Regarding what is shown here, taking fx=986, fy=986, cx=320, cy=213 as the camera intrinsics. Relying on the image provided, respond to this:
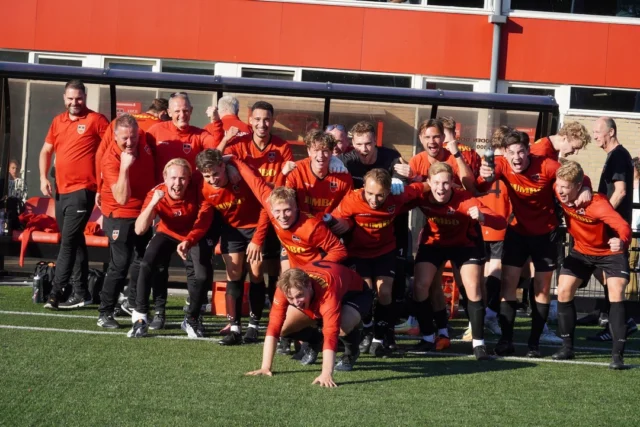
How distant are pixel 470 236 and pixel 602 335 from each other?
2.10 meters

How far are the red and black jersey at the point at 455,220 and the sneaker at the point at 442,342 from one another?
790 millimetres

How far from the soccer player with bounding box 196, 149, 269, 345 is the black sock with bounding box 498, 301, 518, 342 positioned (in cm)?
199

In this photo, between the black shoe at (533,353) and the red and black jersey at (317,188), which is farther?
the black shoe at (533,353)

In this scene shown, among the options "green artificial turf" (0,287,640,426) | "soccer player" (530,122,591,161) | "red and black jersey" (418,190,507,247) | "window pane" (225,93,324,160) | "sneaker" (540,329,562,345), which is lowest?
"green artificial turf" (0,287,640,426)

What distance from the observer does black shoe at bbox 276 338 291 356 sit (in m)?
7.73

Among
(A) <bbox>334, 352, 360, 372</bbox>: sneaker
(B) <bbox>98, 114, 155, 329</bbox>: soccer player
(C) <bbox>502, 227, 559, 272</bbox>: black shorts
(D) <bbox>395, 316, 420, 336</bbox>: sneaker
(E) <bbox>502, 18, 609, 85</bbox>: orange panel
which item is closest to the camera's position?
(A) <bbox>334, 352, 360, 372</bbox>: sneaker

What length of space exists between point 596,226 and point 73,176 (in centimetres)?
477

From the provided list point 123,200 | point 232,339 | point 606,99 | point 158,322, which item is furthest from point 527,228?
point 606,99

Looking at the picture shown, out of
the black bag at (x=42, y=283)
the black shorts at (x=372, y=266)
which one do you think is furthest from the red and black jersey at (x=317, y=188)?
the black bag at (x=42, y=283)

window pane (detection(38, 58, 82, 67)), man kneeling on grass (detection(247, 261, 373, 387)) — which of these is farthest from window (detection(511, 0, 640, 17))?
man kneeling on grass (detection(247, 261, 373, 387))

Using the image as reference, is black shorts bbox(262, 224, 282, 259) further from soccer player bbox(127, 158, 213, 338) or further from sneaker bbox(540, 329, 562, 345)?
sneaker bbox(540, 329, 562, 345)

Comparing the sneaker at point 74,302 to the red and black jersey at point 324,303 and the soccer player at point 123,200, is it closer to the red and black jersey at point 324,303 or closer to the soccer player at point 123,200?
the soccer player at point 123,200

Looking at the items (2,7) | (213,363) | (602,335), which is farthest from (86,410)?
(2,7)

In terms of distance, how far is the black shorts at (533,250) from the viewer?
812 cm
